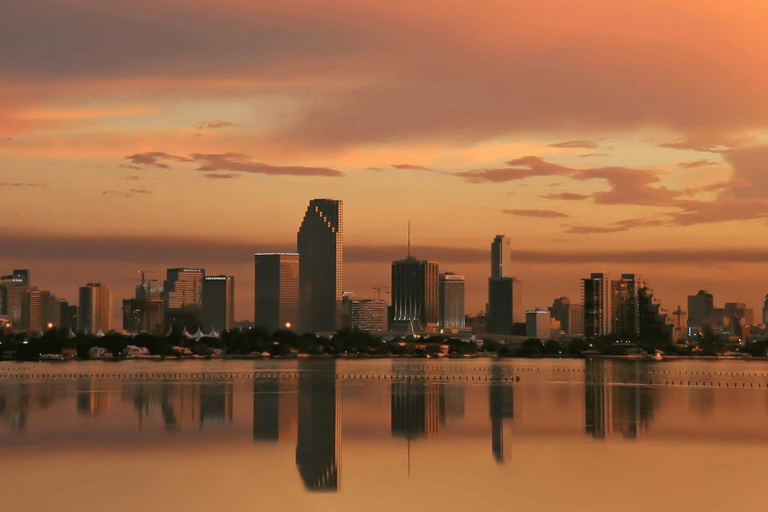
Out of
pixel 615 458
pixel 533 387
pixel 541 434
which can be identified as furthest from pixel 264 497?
pixel 533 387

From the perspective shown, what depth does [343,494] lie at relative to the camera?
32.9 metres

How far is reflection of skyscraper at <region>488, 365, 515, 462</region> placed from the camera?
44.6 meters

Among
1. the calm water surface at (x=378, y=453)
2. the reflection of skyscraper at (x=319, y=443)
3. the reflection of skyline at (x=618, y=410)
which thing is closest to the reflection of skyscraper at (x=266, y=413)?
the calm water surface at (x=378, y=453)

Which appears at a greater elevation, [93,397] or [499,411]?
[499,411]

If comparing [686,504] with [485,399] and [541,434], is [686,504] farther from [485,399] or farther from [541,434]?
[485,399]

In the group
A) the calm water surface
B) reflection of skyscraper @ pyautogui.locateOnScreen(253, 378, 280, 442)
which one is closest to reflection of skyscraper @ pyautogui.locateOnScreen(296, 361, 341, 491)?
the calm water surface

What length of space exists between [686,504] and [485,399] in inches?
1779

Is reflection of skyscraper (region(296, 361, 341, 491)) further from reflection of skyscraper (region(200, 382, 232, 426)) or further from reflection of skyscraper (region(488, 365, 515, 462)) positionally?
reflection of skyscraper (region(488, 365, 515, 462))

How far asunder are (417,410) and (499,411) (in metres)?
4.64

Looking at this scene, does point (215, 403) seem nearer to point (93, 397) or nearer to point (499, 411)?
point (93, 397)

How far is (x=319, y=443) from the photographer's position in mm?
46531

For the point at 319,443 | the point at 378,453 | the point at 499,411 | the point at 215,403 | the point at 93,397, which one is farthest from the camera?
the point at 93,397

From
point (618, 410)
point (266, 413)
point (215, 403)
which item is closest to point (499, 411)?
point (618, 410)

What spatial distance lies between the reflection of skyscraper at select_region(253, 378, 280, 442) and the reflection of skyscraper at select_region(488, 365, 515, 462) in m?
9.35
